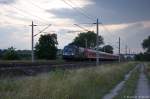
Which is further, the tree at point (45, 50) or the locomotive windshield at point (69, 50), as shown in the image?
the tree at point (45, 50)

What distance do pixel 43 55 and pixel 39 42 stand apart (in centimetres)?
448

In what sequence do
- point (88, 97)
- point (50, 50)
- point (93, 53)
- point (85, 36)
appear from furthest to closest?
point (85, 36) < point (50, 50) < point (93, 53) < point (88, 97)

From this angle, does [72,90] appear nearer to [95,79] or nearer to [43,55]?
[95,79]

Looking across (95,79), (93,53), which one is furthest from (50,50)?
(95,79)

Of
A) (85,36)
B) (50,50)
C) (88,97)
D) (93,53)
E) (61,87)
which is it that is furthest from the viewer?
(85,36)

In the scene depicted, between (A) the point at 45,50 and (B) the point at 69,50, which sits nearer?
(B) the point at 69,50

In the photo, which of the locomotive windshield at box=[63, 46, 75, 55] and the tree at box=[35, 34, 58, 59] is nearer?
the locomotive windshield at box=[63, 46, 75, 55]

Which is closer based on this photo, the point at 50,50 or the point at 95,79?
the point at 95,79

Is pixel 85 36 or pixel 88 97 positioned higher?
pixel 85 36

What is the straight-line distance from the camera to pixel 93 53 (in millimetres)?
86188

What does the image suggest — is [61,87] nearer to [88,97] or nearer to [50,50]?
[88,97]

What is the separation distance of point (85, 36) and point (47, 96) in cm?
17124

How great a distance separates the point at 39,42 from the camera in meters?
101

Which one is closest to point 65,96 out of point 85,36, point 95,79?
point 95,79
